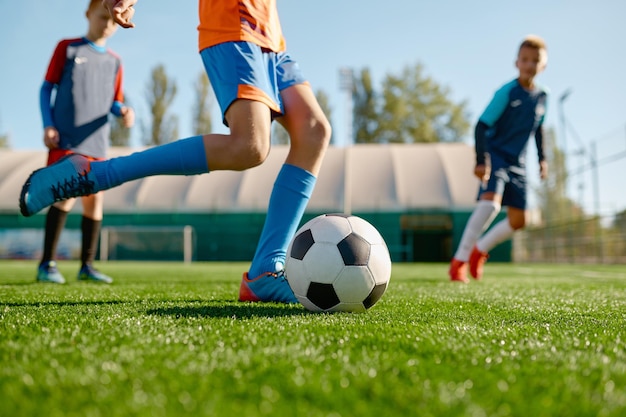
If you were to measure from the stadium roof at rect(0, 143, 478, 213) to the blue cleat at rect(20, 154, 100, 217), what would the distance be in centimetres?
1742

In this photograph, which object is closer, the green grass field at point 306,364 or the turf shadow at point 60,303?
the green grass field at point 306,364

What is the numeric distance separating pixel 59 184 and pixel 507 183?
14.0 feet

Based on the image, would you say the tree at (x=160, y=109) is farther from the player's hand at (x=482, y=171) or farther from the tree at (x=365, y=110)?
the player's hand at (x=482, y=171)

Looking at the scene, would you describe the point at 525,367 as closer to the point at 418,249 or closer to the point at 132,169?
the point at 132,169

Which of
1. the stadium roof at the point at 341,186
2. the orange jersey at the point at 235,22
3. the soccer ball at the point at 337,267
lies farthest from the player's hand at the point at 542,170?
the stadium roof at the point at 341,186

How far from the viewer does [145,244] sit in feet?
67.7

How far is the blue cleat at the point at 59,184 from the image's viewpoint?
2.42 m

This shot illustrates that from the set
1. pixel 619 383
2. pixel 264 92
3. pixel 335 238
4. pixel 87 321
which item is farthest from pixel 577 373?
pixel 264 92

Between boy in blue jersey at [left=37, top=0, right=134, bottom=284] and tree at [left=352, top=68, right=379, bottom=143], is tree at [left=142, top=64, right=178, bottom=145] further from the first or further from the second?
boy in blue jersey at [left=37, top=0, right=134, bottom=284]

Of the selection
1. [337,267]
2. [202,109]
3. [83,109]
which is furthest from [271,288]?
[202,109]

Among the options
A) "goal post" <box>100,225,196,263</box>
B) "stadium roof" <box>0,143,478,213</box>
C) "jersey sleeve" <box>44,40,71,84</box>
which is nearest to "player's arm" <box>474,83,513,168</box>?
"jersey sleeve" <box>44,40,71,84</box>

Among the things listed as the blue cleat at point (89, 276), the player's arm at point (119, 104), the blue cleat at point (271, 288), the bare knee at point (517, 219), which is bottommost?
the blue cleat at point (89, 276)

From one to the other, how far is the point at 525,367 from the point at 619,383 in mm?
196

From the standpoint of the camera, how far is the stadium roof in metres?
20.9
